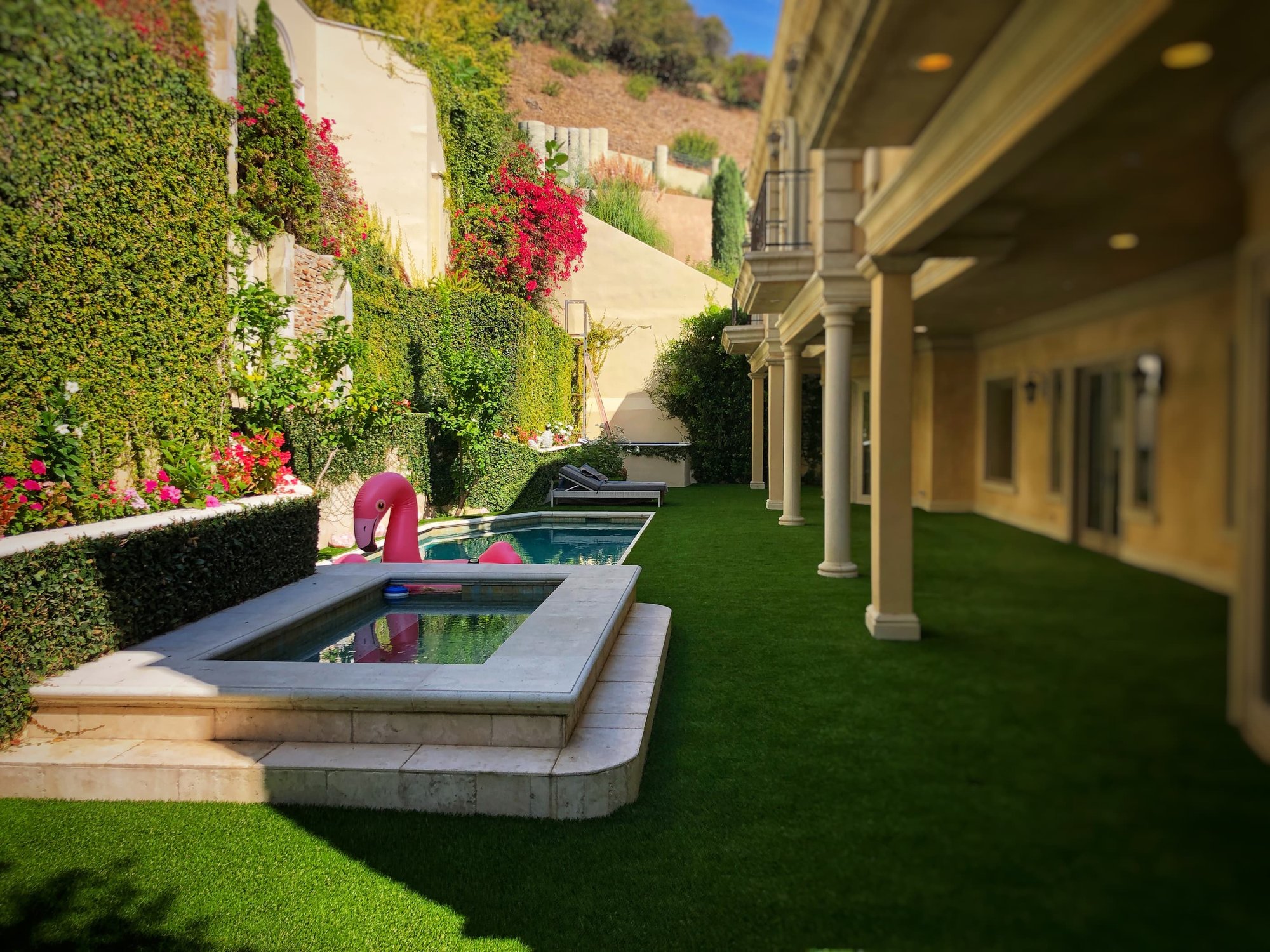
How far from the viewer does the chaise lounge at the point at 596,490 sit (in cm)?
1850

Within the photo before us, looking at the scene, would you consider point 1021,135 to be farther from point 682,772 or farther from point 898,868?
point 682,772

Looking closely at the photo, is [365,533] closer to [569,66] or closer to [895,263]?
[569,66]

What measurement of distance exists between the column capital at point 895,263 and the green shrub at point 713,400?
2307 centimetres

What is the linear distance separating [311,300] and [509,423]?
7229 mm

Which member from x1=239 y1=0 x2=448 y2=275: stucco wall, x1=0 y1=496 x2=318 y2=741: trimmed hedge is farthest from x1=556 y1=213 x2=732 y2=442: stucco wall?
x1=0 y1=496 x2=318 y2=741: trimmed hedge

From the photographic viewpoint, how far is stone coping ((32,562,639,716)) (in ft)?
14.6

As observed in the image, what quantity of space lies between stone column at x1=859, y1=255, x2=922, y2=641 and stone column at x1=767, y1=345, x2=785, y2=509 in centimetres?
1325

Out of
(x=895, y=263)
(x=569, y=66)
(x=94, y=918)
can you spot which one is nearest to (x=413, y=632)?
(x=94, y=918)

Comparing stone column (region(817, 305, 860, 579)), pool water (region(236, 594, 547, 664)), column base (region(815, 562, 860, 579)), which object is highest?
stone column (region(817, 305, 860, 579))

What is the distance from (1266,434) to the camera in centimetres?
56

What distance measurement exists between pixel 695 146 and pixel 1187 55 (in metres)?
1.54

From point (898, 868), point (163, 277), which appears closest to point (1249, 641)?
point (898, 868)

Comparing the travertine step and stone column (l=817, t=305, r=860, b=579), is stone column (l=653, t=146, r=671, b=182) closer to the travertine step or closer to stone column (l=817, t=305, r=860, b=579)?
stone column (l=817, t=305, r=860, b=579)

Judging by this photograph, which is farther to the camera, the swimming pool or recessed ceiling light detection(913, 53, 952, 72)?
the swimming pool
